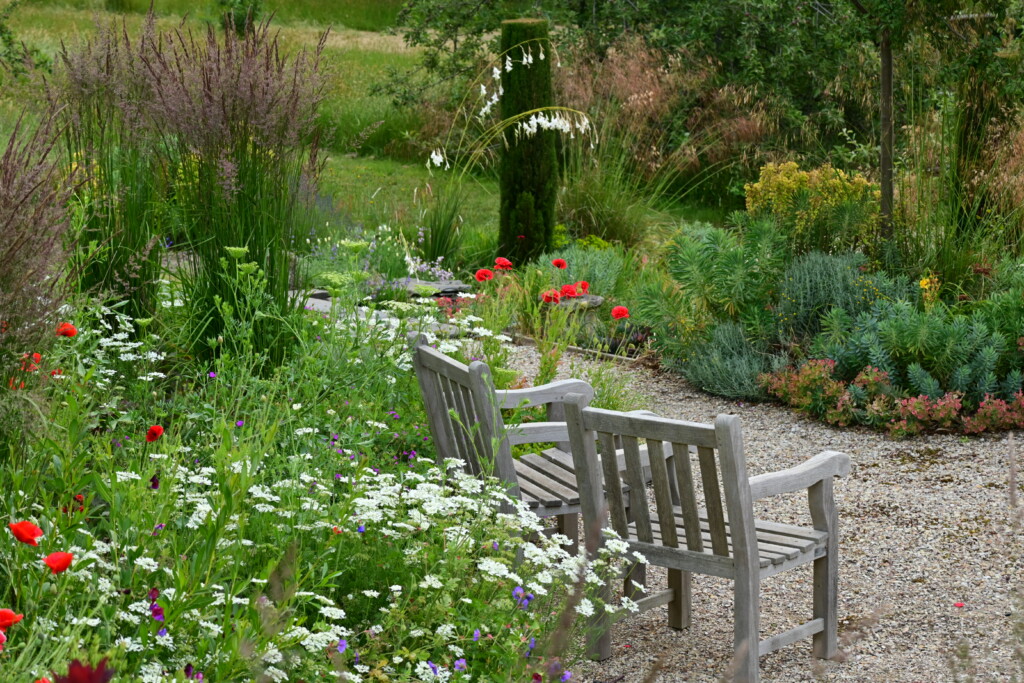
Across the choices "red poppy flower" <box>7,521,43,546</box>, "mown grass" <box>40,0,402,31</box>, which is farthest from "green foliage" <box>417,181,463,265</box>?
"mown grass" <box>40,0,402,31</box>

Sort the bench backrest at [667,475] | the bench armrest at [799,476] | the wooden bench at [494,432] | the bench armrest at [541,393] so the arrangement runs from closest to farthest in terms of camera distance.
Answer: the bench backrest at [667,475], the bench armrest at [799,476], the wooden bench at [494,432], the bench armrest at [541,393]

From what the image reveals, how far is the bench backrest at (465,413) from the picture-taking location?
335cm

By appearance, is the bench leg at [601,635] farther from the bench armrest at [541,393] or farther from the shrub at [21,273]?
the shrub at [21,273]

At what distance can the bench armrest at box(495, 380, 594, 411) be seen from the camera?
4.12 meters

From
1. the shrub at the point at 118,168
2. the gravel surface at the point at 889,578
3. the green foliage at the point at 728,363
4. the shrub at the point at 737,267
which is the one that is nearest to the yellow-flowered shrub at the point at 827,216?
the shrub at the point at 737,267

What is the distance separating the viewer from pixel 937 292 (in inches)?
267

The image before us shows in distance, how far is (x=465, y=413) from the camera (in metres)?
3.61

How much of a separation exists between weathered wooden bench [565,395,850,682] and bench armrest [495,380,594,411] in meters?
0.60

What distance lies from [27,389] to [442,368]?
1.25m

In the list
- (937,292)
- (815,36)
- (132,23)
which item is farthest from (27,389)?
(132,23)

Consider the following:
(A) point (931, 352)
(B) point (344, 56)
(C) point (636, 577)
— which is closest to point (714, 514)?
(C) point (636, 577)

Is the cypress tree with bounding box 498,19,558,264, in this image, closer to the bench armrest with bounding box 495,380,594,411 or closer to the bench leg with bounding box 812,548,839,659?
the bench armrest with bounding box 495,380,594,411

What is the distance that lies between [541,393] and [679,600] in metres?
0.92

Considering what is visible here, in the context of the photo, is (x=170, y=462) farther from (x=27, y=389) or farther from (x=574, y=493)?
(x=574, y=493)
